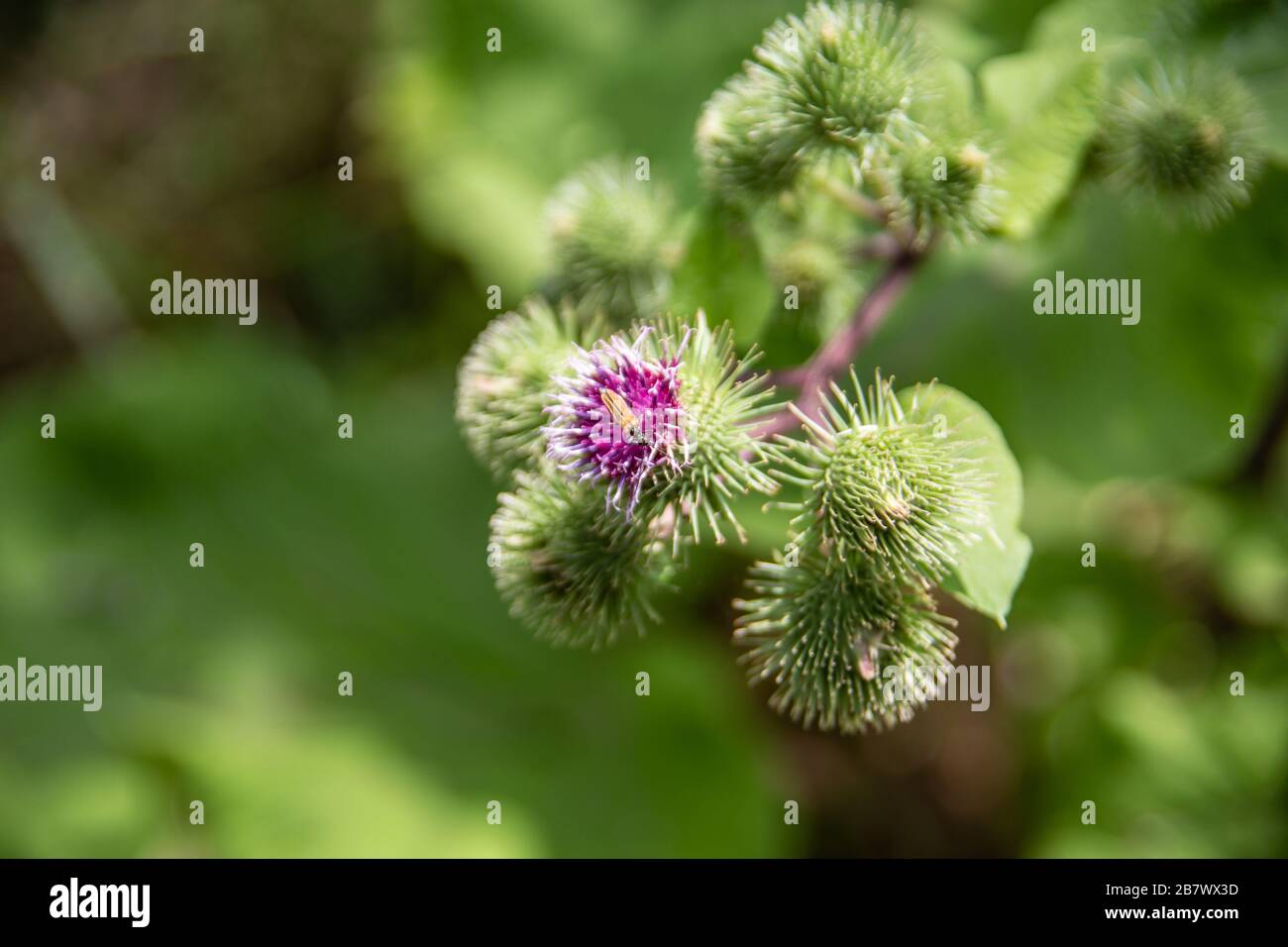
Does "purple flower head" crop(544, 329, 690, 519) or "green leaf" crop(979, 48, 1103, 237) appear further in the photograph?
"green leaf" crop(979, 48, 1103, 237)

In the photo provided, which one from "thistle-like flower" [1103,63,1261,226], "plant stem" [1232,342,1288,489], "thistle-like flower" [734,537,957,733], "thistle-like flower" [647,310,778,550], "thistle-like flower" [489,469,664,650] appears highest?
"thistle-like flower" [1103,63,1261,226]

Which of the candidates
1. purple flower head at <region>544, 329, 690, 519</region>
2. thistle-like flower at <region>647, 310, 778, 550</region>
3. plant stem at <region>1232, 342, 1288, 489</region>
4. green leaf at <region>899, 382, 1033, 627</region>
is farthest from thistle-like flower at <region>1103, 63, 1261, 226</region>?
plant stem at <region>1232, 342, 1288, 489</region>

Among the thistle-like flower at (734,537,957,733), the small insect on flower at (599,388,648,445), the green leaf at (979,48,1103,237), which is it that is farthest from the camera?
the green leaf at (979,48,1103,237)

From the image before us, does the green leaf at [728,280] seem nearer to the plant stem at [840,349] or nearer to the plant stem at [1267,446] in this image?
the plant stem at [840,349]

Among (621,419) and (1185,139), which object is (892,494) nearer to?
(621,419)

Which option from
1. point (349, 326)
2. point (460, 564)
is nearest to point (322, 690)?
point (460, 564)

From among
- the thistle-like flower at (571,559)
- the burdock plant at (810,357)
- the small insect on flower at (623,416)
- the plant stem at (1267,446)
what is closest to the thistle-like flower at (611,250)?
the burdock plant at (810,357)

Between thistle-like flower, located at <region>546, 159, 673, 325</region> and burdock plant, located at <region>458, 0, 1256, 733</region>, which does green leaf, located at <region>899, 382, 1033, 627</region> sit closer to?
burdock plant, located at <region>458, 0, 1256, 733</region>
